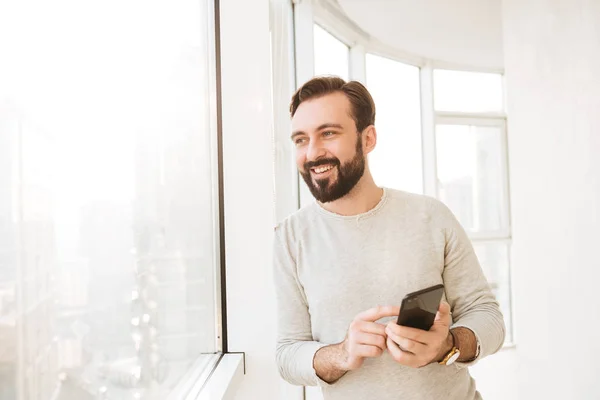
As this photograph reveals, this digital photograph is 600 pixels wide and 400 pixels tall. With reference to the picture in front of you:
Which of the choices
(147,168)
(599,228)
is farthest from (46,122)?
(599,228)

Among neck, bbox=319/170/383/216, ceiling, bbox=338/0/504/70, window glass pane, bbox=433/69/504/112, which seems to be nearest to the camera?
neck, bbox=319/170/383/216

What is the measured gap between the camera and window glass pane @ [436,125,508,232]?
566 centimetres

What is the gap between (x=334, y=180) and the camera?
52.2 inches

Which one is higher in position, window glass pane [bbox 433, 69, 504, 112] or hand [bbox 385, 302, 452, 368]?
window glass pane [bbox 433, 69, 504, 112]

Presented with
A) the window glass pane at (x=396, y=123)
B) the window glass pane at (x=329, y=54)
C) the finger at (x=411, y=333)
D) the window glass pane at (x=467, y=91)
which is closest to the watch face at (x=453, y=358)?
the finger at (x=411, y=333)

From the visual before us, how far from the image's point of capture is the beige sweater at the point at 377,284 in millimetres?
1256

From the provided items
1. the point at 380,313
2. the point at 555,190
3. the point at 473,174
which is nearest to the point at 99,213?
the point at 380,313

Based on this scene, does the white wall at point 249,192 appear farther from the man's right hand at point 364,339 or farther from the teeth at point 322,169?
the man's right hand at point 364,339

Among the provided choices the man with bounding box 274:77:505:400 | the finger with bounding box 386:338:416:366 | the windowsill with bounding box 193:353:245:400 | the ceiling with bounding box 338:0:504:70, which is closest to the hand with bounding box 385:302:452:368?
the finger with bounding box 386:338:416:366

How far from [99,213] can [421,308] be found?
68 centimetres

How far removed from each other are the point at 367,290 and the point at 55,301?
0.83 metres

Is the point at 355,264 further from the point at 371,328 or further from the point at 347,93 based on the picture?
the point at 347,93

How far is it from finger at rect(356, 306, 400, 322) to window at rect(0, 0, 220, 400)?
51 centimetres

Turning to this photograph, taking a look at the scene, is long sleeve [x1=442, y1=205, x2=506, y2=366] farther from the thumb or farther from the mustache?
the mustache
